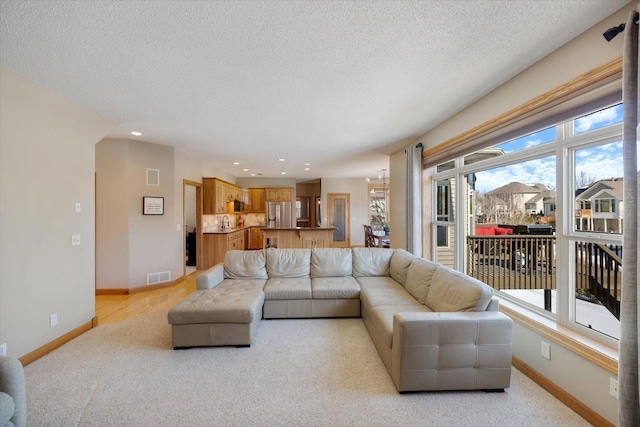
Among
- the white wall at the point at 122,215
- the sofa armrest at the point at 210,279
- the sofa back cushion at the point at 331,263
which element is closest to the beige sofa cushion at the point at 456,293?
the sofa back cushion at the point at 331,263

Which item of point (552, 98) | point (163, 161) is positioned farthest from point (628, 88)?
point (163, 161)

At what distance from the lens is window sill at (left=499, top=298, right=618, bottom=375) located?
65.6 inches

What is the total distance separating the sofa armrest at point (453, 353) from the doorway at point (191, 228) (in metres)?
5.13

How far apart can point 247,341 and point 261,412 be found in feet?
3.03

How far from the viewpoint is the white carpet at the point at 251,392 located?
5.87 ft

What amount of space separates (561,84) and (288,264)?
3.52m

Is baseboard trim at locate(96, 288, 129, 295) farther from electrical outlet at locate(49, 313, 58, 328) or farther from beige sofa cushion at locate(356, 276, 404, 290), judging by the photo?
beige sofa cushion at locate(356, 276, 404, 290)

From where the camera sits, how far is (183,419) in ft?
5.86

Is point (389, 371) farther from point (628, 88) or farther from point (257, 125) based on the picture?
point (257, 125)

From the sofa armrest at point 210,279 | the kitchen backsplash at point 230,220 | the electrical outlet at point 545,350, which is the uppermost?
the kitchen backsplash at point 230,220

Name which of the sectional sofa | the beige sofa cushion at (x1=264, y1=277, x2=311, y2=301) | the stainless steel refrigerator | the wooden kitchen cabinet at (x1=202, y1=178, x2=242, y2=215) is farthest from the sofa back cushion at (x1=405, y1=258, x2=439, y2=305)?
the stainless steel refrigerator

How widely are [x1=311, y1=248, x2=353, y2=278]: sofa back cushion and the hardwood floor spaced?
7.57 feet

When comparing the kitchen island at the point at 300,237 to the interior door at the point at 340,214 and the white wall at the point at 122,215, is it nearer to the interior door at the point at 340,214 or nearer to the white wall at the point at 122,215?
the white wall at the point at 122,215

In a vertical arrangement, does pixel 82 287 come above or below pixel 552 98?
below
